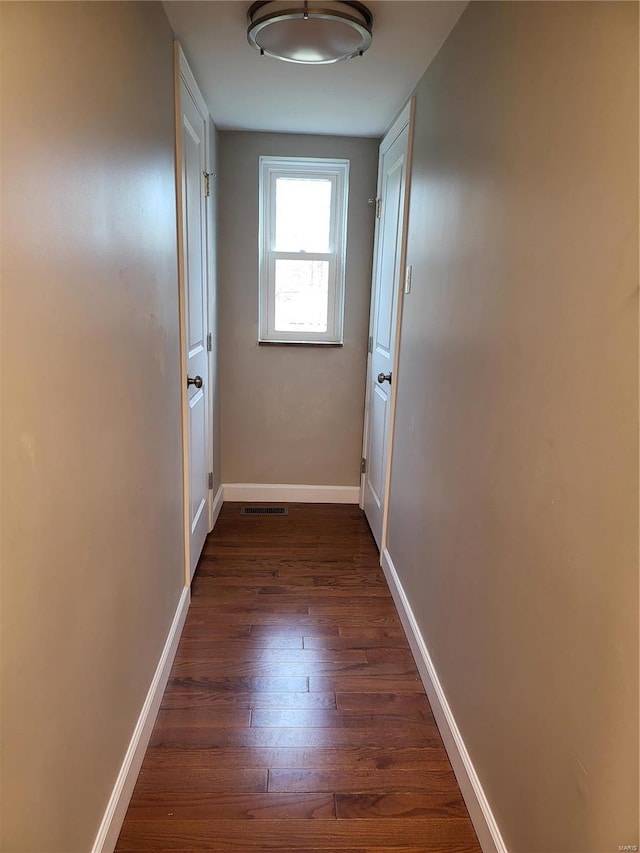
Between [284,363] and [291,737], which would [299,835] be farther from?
[284,363]

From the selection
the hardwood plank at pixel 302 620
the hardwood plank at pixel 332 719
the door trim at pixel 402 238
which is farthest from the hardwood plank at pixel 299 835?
the door trim at pixel 402 238

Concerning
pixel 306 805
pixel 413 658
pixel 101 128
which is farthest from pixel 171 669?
pixel 101 128

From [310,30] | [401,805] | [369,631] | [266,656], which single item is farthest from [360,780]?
[310,30]

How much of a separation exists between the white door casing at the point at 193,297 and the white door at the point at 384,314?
0.94m

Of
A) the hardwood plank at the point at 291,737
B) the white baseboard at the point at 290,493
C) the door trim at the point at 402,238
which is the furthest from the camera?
the white baseboard at the point at 290,493

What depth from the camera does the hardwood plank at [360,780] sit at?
1.55 metres

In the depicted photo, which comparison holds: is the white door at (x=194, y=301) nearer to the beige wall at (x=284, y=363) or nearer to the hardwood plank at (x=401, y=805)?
the beige wall at (x=284, y=363)

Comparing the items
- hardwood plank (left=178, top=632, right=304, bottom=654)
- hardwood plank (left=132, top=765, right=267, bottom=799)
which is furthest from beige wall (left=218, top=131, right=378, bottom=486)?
hardwood plank (left=132, top=765, right=267, bottom=799)

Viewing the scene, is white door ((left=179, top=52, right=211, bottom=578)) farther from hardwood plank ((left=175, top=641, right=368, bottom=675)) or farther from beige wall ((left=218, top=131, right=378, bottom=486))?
beige wall ((left=218, top=131, right=378, bottom=486))

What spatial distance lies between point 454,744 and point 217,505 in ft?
6.88

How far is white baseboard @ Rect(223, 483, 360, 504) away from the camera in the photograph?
3623 mm

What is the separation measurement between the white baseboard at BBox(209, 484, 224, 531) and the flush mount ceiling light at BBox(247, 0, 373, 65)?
89.6 inches

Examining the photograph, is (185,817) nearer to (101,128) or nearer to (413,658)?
(413,658)

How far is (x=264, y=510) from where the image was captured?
11.5 feet
